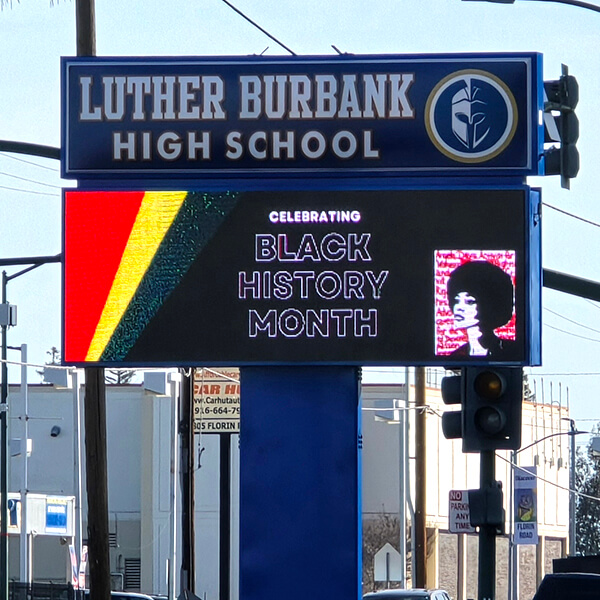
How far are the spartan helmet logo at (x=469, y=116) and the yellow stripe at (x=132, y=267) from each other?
107 inches

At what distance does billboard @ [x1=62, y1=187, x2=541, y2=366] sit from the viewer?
1425 centimetres

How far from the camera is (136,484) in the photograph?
2100 inches

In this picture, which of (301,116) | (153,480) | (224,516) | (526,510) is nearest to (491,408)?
(301,116)

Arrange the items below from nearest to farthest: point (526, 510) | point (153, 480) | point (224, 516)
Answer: point (526, 510)
point (224, 516)
point (153, 480)

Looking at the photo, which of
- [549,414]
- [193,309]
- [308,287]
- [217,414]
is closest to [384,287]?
[308,287]

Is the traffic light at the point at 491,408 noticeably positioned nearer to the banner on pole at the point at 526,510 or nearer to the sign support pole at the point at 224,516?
the banner on pole at the point at 526,510

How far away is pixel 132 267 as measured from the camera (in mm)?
14609

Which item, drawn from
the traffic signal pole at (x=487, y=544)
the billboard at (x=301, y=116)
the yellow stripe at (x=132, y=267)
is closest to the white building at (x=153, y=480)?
the traffic signal pole at (x=487, y=544)

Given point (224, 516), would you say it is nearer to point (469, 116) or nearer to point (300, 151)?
point (300, 151)

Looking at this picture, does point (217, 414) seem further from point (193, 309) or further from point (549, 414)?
point (193, 309)

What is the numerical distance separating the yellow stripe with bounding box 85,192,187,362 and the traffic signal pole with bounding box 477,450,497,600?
12.7 ft

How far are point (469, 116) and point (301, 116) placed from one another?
153 cm

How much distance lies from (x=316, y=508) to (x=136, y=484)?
38.5 metres

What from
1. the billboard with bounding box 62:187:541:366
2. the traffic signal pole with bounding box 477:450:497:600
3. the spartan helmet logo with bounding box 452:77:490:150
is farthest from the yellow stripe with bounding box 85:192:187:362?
the traffic signal pole with bounding box 477:450:497:600
